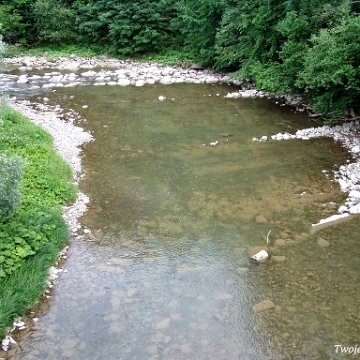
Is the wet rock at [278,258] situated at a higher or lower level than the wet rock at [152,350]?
lower

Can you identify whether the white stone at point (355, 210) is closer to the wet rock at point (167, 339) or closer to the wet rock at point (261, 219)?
the wet rock at point (261, 219)

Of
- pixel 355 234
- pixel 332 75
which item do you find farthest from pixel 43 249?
pixel 332 75

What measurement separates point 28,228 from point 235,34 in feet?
Answer: 46.0

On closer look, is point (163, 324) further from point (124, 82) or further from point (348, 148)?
point (124, 82)

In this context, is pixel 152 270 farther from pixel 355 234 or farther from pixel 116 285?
pixel 355 234

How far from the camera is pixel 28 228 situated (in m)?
6.80

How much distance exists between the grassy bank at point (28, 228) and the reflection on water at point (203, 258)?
0.39 m

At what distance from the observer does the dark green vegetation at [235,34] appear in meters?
11.0

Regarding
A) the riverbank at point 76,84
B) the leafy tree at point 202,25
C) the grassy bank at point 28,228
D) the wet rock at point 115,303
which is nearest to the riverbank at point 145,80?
the riverbank at point 76,84

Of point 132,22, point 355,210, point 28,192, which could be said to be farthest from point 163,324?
point 132,22

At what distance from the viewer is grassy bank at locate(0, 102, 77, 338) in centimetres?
584

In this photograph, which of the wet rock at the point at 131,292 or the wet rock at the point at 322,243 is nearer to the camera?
the wet rock at the point at 131,292

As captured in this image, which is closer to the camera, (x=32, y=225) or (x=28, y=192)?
(x=32, y=225)

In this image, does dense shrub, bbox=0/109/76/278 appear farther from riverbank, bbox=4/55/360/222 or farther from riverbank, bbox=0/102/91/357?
riverbank, bbox=4/55/360/222
